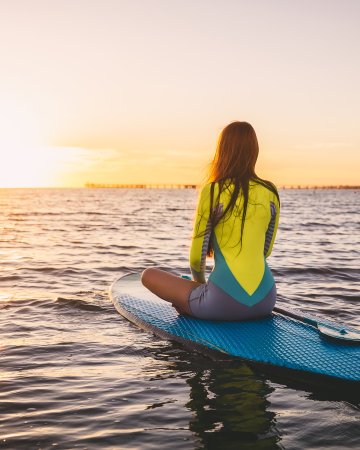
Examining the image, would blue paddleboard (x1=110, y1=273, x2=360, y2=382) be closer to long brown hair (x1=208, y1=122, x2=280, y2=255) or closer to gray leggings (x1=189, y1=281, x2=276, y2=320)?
gray leggings (x1=189, y1=281, x2=276, y2=320)

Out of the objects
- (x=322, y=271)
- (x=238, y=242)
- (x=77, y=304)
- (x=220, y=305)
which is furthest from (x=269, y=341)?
(x=322, y=271)

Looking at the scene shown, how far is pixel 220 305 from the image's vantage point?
4.94m

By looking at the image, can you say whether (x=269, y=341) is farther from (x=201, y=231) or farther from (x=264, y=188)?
(x=264, y=188)

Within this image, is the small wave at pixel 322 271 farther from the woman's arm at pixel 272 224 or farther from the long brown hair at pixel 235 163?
the long brown hair at pixel 235 163

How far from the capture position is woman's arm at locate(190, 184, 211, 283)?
468 centimetres

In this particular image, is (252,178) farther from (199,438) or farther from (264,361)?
(199,438)

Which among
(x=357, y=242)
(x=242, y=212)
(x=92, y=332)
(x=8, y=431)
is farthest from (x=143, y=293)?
(x=357, y=242)

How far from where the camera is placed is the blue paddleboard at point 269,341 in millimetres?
4332

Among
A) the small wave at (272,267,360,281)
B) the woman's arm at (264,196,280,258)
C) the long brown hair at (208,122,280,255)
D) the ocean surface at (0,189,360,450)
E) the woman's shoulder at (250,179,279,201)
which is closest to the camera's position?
the ocean surface at (0,189,360,450)

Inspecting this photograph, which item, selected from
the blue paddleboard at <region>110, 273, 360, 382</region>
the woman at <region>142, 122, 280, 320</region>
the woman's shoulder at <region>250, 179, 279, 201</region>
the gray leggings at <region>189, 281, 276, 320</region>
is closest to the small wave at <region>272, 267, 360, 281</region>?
the blue paddleboard at <region>110, 273, 360, 382</region>

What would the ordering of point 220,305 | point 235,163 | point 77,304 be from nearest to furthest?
point 235,163 < point 220,305 < point 77,304

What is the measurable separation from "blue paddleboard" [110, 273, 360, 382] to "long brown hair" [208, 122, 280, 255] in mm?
920

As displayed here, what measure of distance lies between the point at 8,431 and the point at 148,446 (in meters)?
0.95

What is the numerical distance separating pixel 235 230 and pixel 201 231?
0.30 m
